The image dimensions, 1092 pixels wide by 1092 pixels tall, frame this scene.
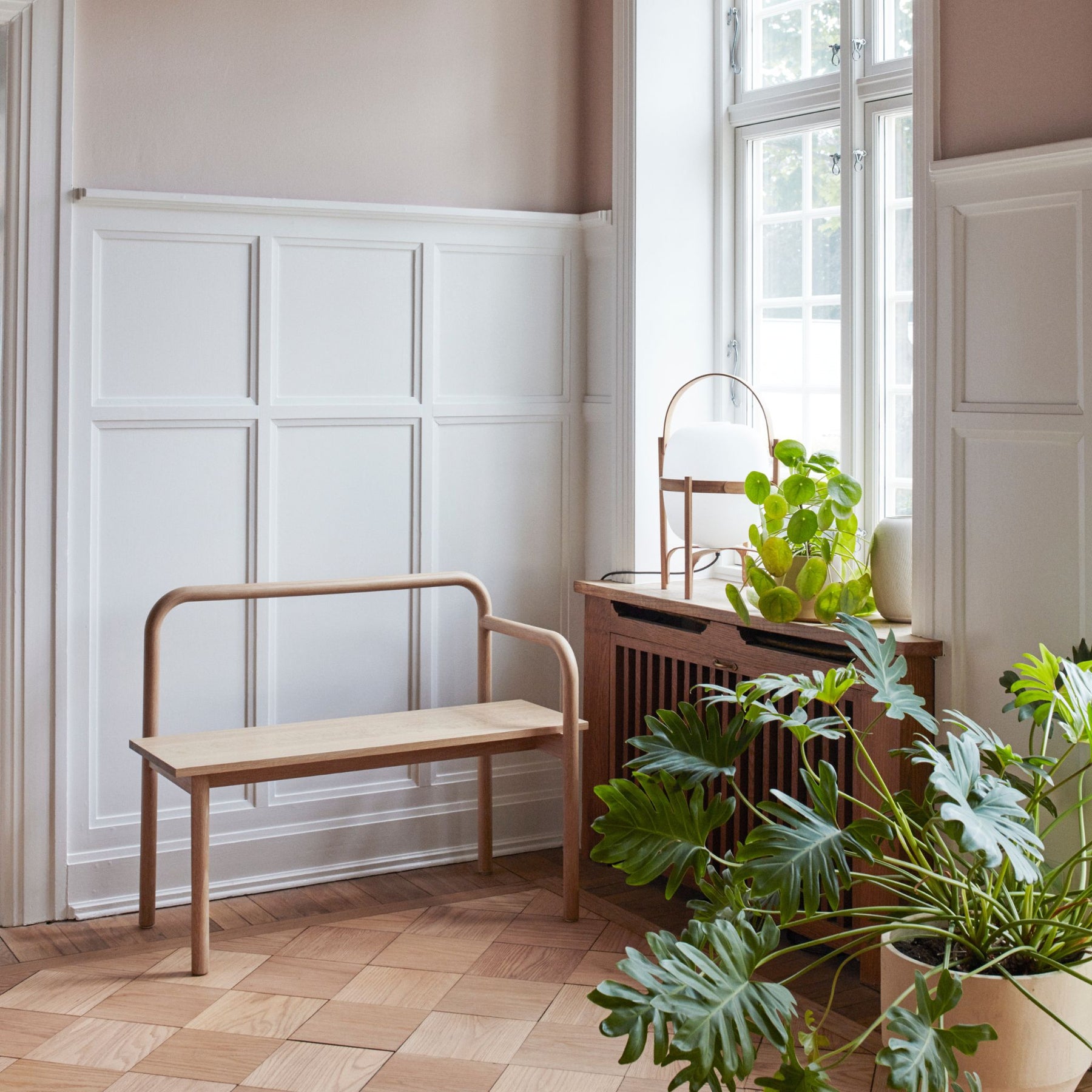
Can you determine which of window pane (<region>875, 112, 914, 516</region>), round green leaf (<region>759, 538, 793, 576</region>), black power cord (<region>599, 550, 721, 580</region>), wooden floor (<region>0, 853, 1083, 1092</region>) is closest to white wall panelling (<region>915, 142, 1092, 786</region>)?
round green leaf (<region>759, 538, 793, 576</region>)

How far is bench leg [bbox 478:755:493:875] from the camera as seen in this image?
349 cm

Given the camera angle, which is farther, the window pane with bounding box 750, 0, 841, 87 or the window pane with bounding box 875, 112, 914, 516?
the window pane with bounding box 750, 0, 841, 87

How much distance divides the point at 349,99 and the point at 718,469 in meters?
1.31

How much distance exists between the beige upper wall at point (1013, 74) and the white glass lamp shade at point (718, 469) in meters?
0.87

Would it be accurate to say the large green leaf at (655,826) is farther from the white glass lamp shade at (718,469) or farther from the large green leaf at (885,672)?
the white glass lamp shade at (718,469)

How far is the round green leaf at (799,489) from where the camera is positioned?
286cm

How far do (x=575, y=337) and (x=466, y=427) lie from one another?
0.41 m

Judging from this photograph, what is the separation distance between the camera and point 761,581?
294 cm

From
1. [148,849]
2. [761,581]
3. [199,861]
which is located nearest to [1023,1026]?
[761,581]

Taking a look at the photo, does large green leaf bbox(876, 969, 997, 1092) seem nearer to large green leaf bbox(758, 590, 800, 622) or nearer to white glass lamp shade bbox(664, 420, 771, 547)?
large green leaf bbox(758, 590, 800, 622)

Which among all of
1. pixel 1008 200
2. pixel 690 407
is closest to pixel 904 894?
pixel 1008 200

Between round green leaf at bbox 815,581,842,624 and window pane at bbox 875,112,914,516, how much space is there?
0.42 metres

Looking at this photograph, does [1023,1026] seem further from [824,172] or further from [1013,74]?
[824,172]

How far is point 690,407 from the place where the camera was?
144 inches
